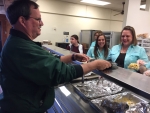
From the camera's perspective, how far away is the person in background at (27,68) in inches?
26.9

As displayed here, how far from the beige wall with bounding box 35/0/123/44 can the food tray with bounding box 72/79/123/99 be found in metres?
4.12

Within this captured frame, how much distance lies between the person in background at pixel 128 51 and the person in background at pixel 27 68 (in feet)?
3.61

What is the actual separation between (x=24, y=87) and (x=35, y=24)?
1.22ft

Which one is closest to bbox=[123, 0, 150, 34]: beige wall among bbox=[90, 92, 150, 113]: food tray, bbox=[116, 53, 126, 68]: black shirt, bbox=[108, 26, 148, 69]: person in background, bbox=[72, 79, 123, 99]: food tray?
bbox=[108, 26, 148, 69]: person in background

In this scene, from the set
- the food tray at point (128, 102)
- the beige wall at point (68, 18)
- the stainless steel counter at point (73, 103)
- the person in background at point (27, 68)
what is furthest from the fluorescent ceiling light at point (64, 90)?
the beige wall at point (68, 18)

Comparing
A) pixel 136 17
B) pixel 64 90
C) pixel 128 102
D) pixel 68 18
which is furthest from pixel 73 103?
pixel 68 18

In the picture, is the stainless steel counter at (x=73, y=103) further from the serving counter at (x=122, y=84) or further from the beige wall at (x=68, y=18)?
the beige wall at (x=68, y=18)

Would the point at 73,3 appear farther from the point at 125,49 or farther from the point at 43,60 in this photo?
the point at 43,60

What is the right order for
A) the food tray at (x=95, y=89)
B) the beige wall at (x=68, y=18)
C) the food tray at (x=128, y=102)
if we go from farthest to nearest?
the beige wall at (x=68, y=18)
the food tray at (x=95, y=89)
the food tray at (x=128, y=102)

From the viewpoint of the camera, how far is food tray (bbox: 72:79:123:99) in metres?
1.25

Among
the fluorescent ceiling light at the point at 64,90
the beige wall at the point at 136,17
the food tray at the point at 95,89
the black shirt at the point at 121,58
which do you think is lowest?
the fluorescent ceiling light at the point at 64,90

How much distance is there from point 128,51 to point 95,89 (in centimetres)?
84

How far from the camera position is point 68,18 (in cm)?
574

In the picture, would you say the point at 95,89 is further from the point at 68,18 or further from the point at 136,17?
the point at 68,18
